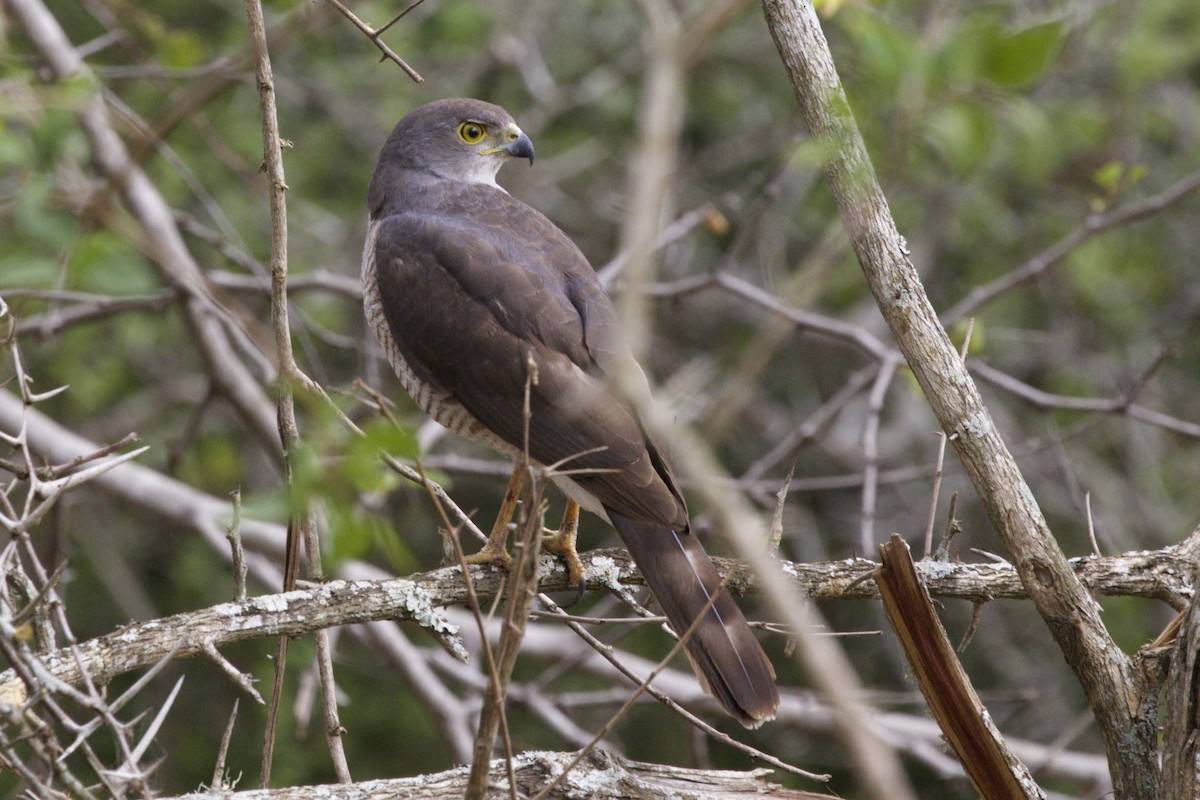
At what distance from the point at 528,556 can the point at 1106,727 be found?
141cm

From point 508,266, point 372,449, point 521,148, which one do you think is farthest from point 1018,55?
point 521,148

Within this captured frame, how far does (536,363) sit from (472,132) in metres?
1.89

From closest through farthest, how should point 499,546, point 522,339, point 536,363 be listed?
point 536,363 < point 499,546 < point 522,339

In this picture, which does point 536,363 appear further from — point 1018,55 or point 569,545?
point 1018,55

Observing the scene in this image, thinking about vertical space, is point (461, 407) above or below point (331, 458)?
above

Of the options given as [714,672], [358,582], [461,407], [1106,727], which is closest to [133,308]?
[461,407]

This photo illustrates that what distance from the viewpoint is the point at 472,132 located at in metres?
4.80

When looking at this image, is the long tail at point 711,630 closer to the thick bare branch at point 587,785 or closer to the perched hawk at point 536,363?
the perched hawk at point 536,363

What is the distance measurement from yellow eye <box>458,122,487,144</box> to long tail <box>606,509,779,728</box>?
214cm

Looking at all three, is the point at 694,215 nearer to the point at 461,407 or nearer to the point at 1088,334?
the point at 461,407

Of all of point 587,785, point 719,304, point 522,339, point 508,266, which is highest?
point 719,304

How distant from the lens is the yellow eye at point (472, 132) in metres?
4.77

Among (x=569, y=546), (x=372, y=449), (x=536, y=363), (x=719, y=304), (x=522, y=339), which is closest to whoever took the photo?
(x=372, y=449)

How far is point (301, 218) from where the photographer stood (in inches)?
257
